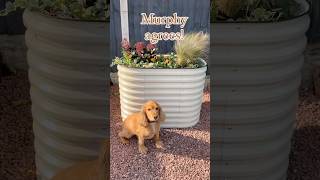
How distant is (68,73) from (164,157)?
0.32m

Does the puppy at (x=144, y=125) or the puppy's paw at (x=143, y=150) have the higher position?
the puppy at (x=144, y=125)

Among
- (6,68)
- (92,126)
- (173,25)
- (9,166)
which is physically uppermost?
(173,25)

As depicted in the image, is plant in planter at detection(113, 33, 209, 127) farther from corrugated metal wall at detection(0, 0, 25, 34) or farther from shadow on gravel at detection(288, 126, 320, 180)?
corrugated metal wall at detection(0, 0, 25, 34)

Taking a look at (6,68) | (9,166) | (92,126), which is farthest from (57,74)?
(6,68)

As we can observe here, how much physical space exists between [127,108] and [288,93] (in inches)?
17.1

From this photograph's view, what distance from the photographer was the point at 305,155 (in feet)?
6.73

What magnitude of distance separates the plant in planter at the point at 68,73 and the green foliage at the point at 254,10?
0.23 m

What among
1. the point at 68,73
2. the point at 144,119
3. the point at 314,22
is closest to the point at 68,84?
the point at 68,73

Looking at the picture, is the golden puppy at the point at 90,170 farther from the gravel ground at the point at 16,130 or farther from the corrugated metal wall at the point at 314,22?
the corrugated metal wall at the point at 314,22

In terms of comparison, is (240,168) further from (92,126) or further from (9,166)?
(9,166)

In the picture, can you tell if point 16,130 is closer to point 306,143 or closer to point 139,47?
point 306,143

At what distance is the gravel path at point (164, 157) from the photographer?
1.06 metres

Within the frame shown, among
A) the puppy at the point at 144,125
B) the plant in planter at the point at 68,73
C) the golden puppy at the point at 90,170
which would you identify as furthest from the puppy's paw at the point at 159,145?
the plant in planter at the point at 68,73

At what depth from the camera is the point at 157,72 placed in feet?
3.42
